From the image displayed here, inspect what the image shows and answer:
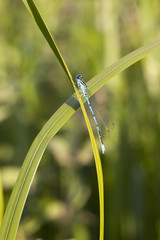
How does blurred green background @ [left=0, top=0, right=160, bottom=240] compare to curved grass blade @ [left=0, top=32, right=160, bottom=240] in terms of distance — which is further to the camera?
blurred green background @ [left=0, top=0, right=160, bottom=240]

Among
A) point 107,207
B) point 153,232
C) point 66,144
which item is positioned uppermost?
point 66,144

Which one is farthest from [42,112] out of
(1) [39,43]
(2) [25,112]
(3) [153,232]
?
(3) [153,232]

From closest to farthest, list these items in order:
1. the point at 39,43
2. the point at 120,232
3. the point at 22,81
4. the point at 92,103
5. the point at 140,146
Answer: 1. the point at 92,103
2. the point at 120,232
3. the point at 140,146
4. the point at 22,81
5. the point at 39,43

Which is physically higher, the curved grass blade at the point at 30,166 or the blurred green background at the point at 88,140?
the blurred green background at the point at 88,140

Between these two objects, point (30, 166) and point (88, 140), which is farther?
point (88, 140)

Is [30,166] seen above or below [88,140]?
below

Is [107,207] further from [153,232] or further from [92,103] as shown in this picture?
[92,103]

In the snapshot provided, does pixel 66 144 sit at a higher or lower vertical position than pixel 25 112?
lower

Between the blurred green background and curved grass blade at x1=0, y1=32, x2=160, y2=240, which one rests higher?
the blurred green background
